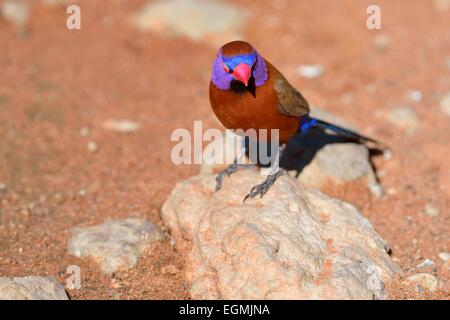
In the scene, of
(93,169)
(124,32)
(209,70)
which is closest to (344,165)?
(93,169)

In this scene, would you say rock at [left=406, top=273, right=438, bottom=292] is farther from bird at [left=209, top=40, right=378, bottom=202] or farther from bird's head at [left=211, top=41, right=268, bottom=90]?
bird's head at [left=211, top=41, right=268, bottom=90]

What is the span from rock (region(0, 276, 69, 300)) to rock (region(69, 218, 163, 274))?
18.4 inches

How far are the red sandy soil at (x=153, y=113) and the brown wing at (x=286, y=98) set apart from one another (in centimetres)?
98

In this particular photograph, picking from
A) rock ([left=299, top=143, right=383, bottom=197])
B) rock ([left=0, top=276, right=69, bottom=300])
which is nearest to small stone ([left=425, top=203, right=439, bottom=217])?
rock ([left=299, top=143, right=383, bottom=197])

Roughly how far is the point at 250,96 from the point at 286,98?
40 centimetres

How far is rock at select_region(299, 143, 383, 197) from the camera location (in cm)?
552

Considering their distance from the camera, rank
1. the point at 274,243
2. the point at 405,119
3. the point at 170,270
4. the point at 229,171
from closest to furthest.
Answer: the point at 274,243, the point at 170,270, the point at 229,171, the point at 405,119

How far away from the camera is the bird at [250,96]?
4076 millimetres

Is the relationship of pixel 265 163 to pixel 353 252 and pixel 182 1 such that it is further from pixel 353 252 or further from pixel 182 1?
pixel 182 1

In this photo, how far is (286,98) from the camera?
471 cm

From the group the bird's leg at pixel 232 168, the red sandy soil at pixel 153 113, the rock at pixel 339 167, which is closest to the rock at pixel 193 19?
the red sandy soil at pixel 153 113

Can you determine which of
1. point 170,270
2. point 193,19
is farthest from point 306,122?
point 193,19

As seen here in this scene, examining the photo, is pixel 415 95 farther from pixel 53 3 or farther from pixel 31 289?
pixel 53 3

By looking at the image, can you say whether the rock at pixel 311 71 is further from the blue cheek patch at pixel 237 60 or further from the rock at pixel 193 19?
the blue cheek patch at pixel 237 60
